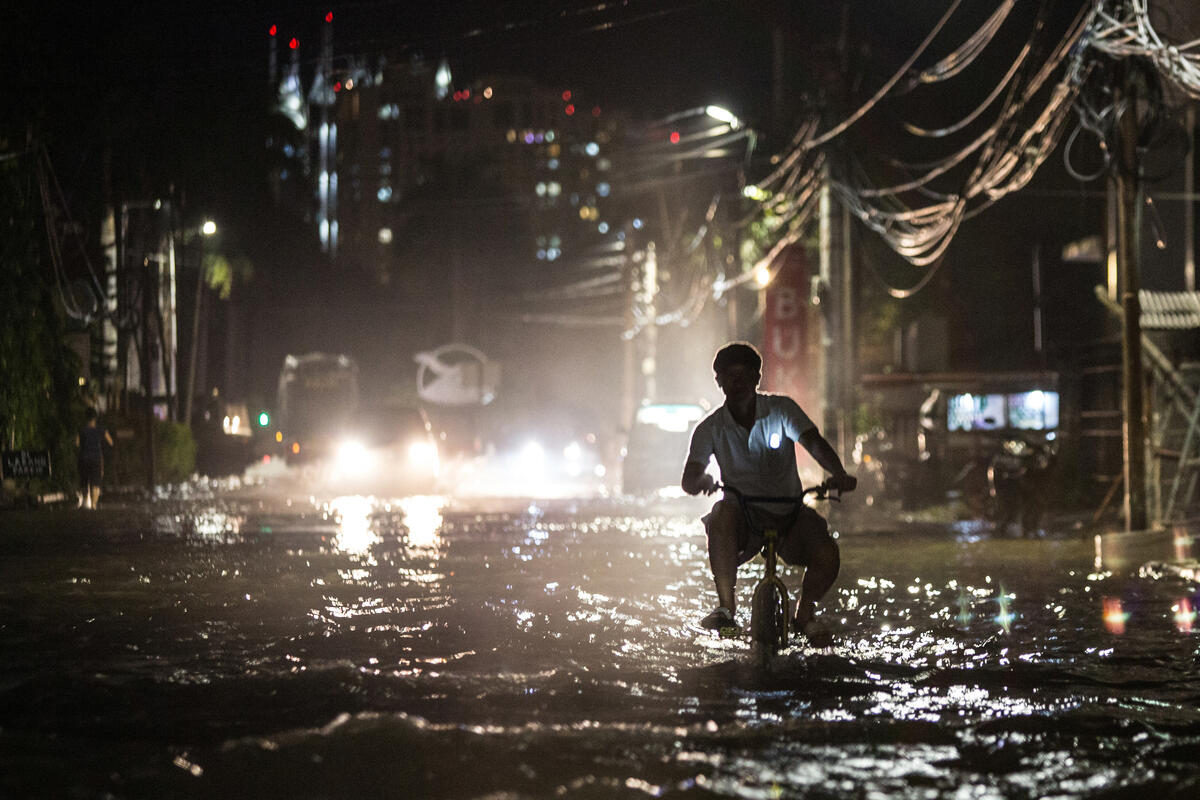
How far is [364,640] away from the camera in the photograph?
8.16m

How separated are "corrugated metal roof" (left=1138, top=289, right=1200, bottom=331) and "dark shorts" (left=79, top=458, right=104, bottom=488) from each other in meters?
17.7

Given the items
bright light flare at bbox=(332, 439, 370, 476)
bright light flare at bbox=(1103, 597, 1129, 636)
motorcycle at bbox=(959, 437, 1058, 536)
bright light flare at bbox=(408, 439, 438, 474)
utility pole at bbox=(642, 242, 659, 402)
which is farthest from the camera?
utility pole at bbox=(642, 242, 659, 402)

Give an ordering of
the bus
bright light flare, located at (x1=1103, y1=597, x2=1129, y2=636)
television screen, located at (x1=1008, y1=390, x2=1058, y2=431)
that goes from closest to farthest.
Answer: bright light flare, located at (x1=1103, y1=597, x2=1129, y2=636) < television screen, located at (x1=1008, y1=390, x2=1058, y2=431) < the bus

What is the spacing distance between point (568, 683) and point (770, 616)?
1.19 meters

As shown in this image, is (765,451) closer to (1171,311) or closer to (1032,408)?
(1171,311)

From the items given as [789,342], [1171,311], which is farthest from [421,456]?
[1171,311]

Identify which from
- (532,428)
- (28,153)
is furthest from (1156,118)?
(532,428)

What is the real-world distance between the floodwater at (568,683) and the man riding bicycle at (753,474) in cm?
55

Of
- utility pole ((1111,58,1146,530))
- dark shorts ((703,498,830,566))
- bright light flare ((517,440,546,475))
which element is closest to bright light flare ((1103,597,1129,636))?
dark shorts ((703,498,830,566))

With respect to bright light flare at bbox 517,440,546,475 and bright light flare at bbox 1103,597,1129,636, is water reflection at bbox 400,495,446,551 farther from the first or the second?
bright light flare at bbox 517,440,546,475

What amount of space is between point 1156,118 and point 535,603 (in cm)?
1027

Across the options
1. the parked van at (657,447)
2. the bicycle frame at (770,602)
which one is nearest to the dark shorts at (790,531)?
the bicycle frame at (770,602)

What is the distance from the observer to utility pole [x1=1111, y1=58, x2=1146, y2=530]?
1490cm

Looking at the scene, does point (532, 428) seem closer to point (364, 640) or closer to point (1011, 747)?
point (364, 640)
